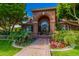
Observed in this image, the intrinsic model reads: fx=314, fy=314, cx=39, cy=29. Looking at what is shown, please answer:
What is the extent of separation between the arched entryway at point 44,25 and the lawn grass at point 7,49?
0.74 m

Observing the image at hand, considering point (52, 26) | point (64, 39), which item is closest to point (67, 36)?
point (64, 39)

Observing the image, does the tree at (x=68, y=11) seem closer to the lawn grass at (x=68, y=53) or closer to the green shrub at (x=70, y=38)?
the green shrub at (x=70, y=38)

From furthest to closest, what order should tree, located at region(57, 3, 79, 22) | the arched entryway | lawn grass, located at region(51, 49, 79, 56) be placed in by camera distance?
the arched entryway → tree, located at region(57, 3, 79, 22) → lawn grass, located at region(51, 49, 79, 56)

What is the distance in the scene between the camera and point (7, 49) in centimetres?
768

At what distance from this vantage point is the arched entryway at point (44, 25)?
7875mm

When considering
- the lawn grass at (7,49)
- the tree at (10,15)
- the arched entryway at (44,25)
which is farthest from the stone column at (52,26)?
the lawn grass at (7,49)

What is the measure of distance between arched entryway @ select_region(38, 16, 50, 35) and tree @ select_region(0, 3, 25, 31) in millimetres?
520

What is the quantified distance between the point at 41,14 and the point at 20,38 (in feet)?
2.70

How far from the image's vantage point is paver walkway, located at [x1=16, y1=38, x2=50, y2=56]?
24.6ft

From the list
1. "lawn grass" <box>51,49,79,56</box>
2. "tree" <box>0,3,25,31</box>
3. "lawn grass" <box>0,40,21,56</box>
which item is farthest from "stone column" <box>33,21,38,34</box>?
"lawn grass" <box>51,49,79,56</box>

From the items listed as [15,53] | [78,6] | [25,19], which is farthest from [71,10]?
[15,53]

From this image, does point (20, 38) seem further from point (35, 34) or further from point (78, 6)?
point (78, 6)

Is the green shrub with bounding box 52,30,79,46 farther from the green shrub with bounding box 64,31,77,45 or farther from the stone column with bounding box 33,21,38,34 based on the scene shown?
the stone column with bounding box 33,21,38,34

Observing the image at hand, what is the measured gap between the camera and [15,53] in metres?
7.52
